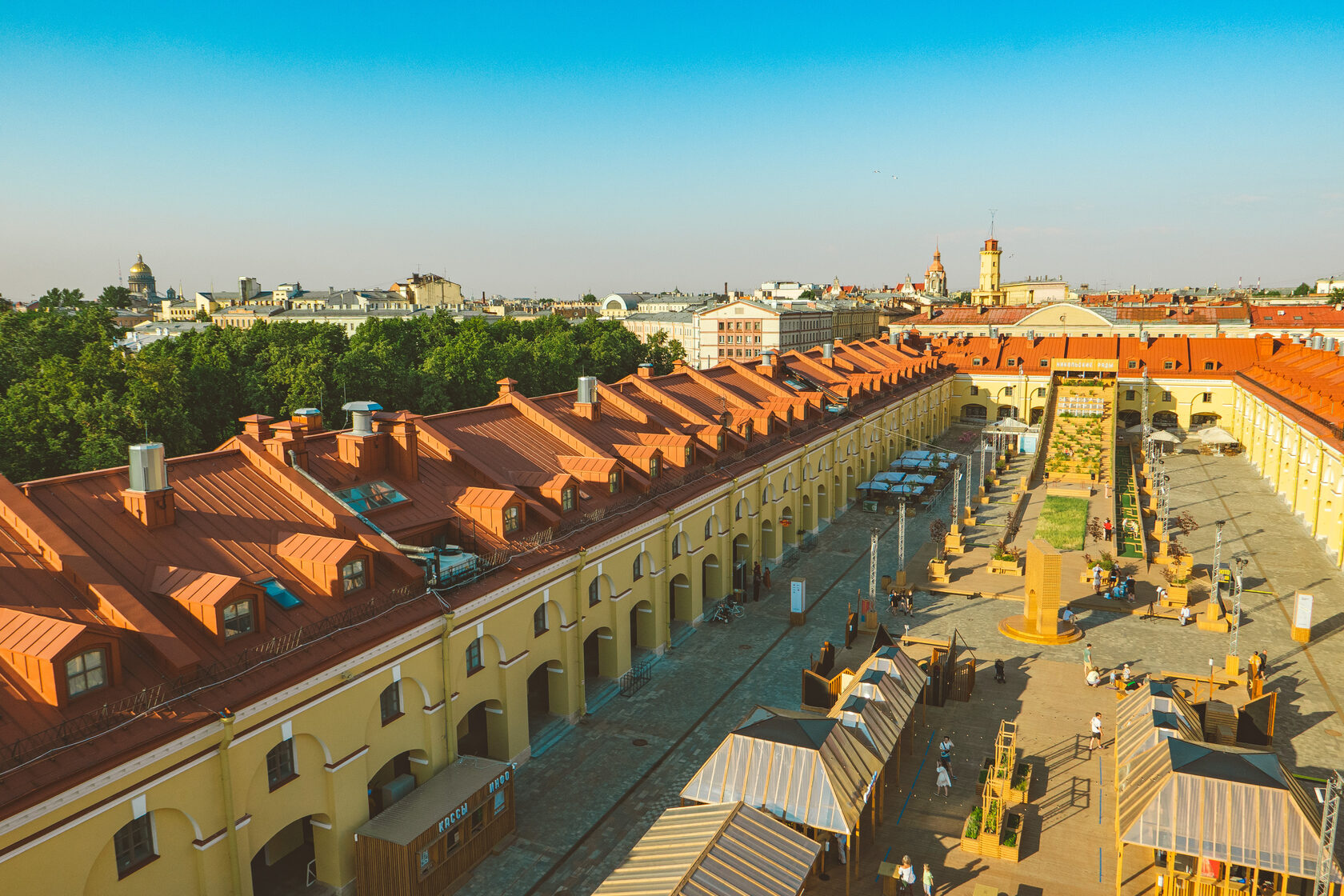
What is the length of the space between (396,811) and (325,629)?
5.21 m

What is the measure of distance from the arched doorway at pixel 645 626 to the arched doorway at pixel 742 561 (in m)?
8.48

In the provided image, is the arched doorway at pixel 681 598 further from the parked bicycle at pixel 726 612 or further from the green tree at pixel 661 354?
the green tree at pixel 661 354

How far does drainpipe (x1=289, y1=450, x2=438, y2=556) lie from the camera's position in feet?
82.7

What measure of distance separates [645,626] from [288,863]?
16.4 meters

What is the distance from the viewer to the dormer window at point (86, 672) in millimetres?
16875

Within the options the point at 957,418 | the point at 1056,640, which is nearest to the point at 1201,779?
the point at 1056,640

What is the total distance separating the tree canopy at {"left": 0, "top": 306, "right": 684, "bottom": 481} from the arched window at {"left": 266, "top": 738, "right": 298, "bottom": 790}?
76.9 ft

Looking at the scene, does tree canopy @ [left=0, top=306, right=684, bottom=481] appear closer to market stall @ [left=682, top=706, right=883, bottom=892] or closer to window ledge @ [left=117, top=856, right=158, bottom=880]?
window ledge @ [left=117, top=856, right=158, bottom=880]

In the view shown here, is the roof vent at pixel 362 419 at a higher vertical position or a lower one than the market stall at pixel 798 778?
higher

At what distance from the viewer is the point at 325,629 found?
21.5 metres

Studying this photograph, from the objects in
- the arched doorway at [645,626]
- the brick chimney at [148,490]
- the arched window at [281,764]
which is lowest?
the arched doorway at [645,626]

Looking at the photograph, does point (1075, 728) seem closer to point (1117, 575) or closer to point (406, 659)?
point (1117, 575)

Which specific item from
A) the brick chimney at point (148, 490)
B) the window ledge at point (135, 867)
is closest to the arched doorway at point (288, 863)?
the window ledge at point (135, 867)

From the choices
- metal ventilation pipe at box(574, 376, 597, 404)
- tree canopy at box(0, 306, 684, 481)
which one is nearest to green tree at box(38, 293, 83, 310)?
tree canopy at box(0, 306, 684, 481)
